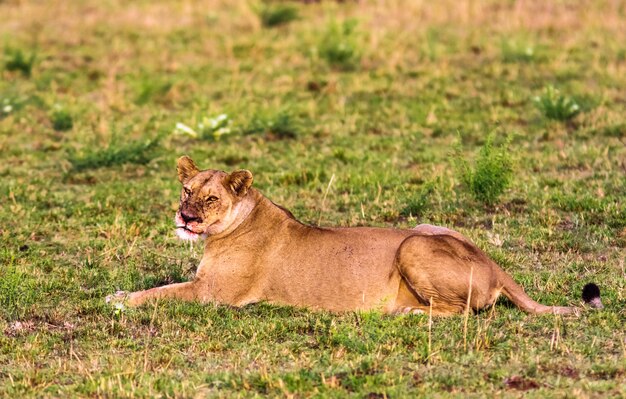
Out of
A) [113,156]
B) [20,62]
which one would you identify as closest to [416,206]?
[113,156]

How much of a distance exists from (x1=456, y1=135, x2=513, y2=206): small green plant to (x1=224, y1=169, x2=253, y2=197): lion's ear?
367cm

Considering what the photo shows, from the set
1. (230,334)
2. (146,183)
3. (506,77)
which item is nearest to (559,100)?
(506,77)

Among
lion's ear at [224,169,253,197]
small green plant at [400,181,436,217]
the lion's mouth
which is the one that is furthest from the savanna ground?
lion's ear at [224,169,253,197]

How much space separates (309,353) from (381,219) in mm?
4032

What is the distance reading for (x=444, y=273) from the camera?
24.5ft

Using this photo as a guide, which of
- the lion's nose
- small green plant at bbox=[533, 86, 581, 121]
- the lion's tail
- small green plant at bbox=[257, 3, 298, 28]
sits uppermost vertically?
the lion's nose

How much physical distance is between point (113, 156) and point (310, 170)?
2392mm

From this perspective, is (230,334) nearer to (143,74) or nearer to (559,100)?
(559,100)

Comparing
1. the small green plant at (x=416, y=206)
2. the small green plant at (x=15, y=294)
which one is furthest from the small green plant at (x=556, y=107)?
the small green plant at (x=15, y=294)

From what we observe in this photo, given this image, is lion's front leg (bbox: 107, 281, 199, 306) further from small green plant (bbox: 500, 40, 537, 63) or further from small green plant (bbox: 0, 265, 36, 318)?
small green plant (bbox: 500, 40, 537, 63)

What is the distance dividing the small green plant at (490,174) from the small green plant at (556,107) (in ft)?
12.6

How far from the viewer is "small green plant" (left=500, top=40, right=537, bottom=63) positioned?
18250 millimetres

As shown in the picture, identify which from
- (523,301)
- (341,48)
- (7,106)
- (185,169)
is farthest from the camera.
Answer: (341,48)

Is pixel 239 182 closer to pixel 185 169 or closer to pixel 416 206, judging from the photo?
pixel 185 169
